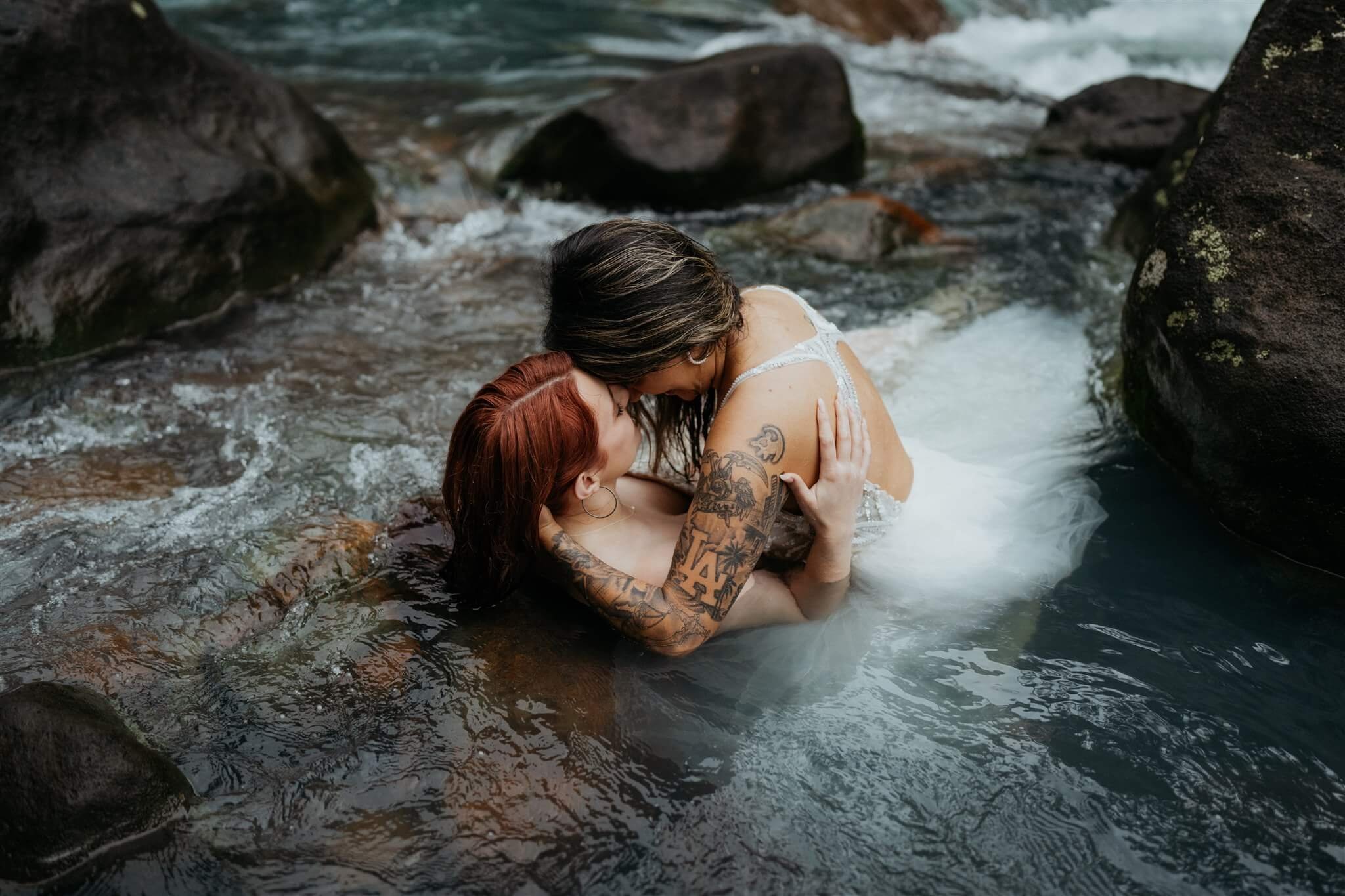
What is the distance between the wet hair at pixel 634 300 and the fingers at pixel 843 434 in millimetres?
448

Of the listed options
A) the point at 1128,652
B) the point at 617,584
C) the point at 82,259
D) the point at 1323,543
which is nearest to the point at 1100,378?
the point at 1323,543

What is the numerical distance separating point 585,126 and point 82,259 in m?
3.95

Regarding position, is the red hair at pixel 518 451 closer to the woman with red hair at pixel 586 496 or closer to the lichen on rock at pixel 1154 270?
the woman with red hair at pixel 586 496

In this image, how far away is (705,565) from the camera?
3.43 m

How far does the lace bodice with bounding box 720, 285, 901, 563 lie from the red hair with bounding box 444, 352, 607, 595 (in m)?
0.52

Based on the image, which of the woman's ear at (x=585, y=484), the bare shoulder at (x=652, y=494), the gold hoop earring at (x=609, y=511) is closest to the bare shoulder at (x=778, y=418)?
the woman's ear at (x=585, y=484)

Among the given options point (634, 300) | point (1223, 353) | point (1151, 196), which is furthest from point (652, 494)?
point (1151, 196)

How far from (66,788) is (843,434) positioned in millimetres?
2499

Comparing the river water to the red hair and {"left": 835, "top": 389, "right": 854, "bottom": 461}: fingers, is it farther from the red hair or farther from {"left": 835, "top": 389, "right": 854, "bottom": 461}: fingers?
{"left": 835, "top": 389, "right": 854, "bottom": 461}: fingers

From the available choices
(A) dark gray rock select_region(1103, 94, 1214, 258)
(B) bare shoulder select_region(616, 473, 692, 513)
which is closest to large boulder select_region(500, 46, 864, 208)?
(A) dark gray rock select_region(1103, 94, 1214, 258)

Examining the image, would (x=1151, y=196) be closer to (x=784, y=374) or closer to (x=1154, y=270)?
(x=1154, y=270)

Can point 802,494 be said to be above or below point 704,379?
below

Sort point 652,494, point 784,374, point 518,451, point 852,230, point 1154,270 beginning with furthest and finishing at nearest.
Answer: point 852,230
point 1154,270
point 652,494
point 784,374
point 518,451

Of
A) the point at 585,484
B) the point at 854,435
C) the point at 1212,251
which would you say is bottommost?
the point at 585,484
